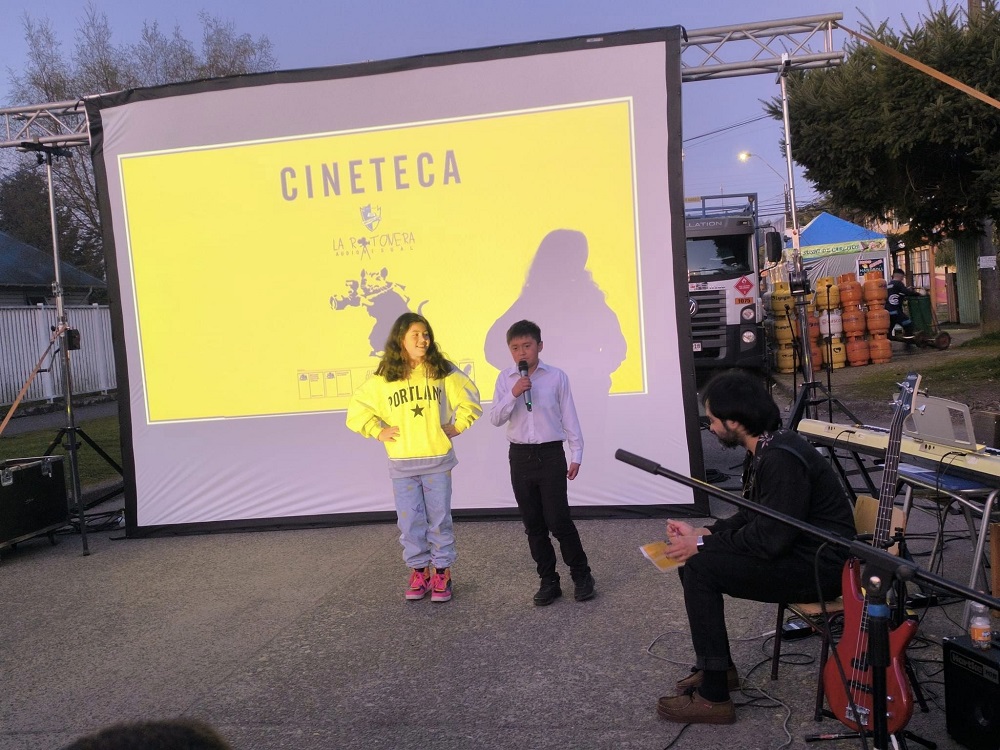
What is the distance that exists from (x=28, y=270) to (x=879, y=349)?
66.9ft

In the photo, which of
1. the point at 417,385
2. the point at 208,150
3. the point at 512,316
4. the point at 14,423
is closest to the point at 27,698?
the point at 417,385

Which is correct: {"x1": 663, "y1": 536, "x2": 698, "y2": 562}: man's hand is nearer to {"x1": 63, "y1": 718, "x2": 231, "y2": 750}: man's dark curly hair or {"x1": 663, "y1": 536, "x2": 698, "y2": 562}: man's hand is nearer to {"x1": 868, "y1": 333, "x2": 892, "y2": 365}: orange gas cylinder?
{"x1": 63, "y1": 718, "x2": 231, "y2": 750}: man's dark curly hair

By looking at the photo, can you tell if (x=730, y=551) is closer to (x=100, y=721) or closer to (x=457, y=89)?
(x=100, y=721)

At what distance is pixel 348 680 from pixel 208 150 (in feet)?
16.8

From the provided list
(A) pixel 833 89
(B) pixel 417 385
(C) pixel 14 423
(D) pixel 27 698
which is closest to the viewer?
→ (D) pixel 27 698

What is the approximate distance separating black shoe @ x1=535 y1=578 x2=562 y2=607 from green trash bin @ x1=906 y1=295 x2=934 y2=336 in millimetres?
16734

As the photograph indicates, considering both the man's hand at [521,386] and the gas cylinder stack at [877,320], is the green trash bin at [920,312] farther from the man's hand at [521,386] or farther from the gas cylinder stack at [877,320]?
the man's hand at [521,386]

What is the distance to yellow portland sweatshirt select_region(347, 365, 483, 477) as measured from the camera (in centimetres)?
538

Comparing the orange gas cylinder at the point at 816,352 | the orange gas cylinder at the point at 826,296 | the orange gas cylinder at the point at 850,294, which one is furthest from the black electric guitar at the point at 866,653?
the orange gas cylinder at the point at 850,294

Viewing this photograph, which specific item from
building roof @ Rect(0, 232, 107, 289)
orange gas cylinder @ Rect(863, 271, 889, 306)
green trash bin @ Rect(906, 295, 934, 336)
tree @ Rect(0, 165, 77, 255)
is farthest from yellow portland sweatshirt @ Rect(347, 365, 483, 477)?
tree @ Rect(0, 165, 77, 255)

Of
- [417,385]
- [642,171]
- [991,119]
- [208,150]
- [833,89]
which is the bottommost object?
[417,385]

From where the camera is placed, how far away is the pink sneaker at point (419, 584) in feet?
18.0

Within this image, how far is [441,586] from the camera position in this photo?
17.8 feet

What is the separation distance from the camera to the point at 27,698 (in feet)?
14.5
